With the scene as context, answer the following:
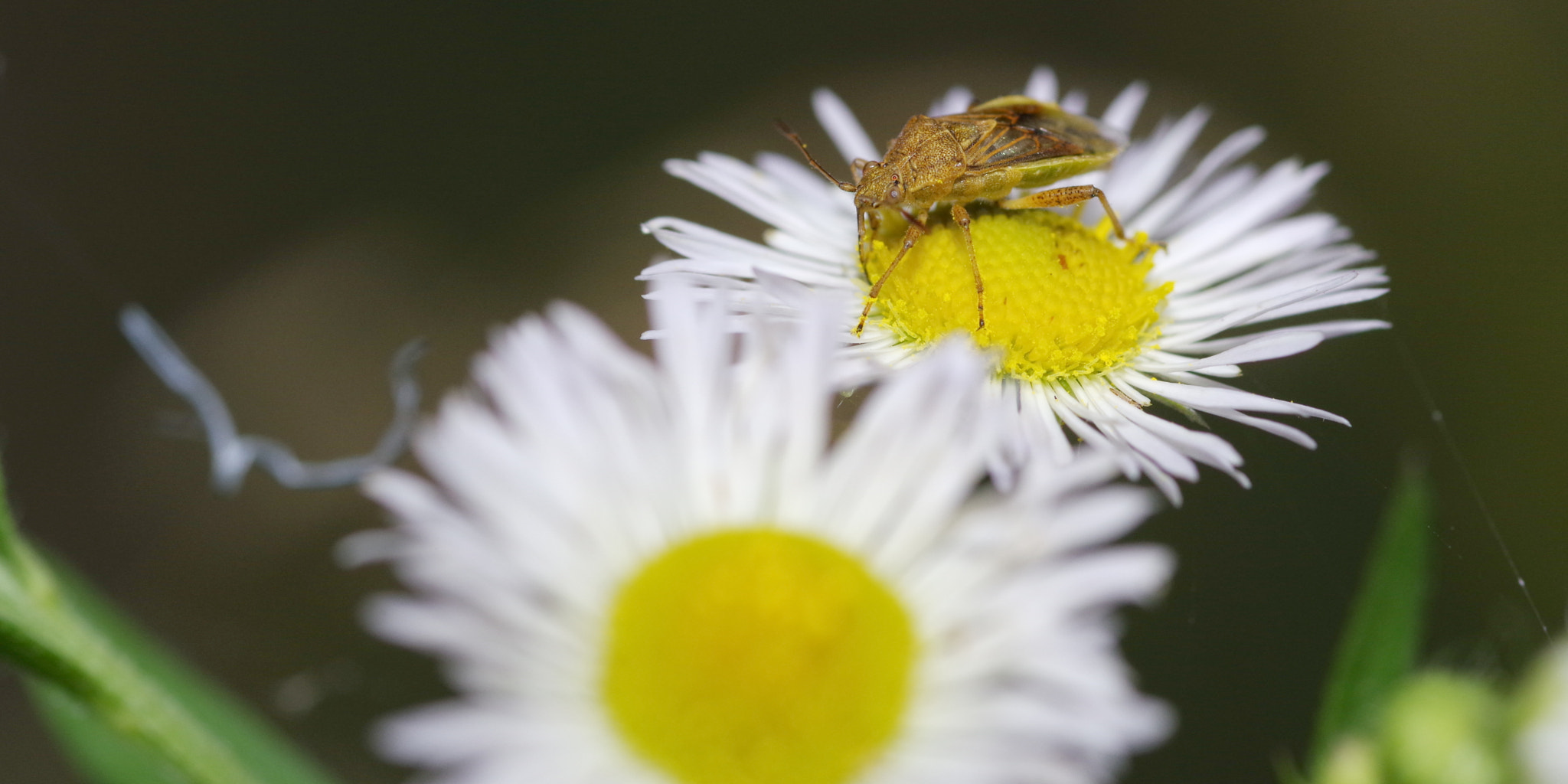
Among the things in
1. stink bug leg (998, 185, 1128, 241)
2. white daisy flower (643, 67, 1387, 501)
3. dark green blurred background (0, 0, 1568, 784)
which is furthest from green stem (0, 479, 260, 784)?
dark green blurred background (0, 0, 1568, 784)

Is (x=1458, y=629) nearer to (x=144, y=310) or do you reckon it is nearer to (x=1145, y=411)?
(x=1145, y=411)

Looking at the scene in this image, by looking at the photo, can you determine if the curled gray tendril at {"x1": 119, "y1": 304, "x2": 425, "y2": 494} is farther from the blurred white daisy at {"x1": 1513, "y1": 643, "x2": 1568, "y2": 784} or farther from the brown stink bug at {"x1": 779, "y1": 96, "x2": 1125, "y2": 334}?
the blurred white daisy at {"x1": 1513, "y1": 643, "x2": 1568, "y2": 784}

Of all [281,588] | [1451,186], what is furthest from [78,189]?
[1451,186]

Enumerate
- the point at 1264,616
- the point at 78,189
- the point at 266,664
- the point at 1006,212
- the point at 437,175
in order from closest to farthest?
the point at 1006,212 < the point at 1264,616 < the point at 266,664 < the point at 78,189 < the point at 437,175

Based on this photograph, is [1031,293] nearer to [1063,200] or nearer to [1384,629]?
[1063,200]

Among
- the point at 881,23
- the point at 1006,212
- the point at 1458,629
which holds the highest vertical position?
the point at 881,23

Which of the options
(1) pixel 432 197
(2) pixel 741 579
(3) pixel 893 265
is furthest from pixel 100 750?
(1) pixel 432 197
